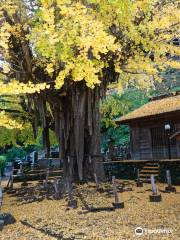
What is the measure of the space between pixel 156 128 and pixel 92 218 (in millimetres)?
12728

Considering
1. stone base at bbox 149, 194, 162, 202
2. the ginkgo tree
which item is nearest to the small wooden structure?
the ginkgo tree

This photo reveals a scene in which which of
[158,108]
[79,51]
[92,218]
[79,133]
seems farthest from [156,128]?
[92,218]

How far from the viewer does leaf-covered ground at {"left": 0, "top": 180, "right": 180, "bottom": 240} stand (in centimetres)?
788

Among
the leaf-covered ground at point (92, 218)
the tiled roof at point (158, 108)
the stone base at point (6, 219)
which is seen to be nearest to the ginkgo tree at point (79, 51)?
the leaf-covered ground at point (92, 218)

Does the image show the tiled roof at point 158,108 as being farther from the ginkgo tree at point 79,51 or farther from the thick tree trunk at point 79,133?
the thick tree trunk at point 79,133

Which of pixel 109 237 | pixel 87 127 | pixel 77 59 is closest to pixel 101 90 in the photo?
pixel 87 127

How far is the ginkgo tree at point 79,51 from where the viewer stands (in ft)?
34.3

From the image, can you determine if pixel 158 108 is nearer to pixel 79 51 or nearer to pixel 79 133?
pixel 79 133

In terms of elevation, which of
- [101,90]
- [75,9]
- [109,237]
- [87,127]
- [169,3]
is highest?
[169,3]

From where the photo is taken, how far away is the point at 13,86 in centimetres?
814

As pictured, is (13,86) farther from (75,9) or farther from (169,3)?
(169,3)

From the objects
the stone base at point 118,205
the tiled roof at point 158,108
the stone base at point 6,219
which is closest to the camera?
the stone base at point 6,219

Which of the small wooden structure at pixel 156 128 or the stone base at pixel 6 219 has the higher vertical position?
the small wooden structure at pixel 156 128

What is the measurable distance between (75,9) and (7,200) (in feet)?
26.1
